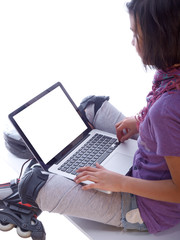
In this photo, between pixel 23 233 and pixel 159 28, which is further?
pixel 23 233

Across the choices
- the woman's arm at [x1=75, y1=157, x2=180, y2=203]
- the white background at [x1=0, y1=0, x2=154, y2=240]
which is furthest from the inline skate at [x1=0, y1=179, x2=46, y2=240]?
the white background at [x1=0, y1=0, x2=154, y2=240]

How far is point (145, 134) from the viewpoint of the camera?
908 mm

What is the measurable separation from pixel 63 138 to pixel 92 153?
12 centimetres

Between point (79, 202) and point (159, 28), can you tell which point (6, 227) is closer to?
point (79, 202)

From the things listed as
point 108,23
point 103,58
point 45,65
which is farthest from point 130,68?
point 45,65

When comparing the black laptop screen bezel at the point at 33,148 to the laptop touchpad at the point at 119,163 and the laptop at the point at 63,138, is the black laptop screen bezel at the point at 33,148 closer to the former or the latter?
the laptop at the point at 63,138

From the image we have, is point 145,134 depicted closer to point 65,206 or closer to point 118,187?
point 118,187

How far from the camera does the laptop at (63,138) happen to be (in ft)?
3.55

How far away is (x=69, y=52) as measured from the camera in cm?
209

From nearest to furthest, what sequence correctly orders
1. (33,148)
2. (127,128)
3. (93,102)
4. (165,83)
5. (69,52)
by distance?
(165,83)
(33,148)
(127,128)
(93,102)
(69,52)

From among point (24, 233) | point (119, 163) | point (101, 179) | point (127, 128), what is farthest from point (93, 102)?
point (24, 233)

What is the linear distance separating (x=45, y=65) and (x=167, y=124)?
137 cm

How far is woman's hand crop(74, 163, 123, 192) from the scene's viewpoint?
93 cm

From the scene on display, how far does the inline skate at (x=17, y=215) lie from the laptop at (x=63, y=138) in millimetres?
154
